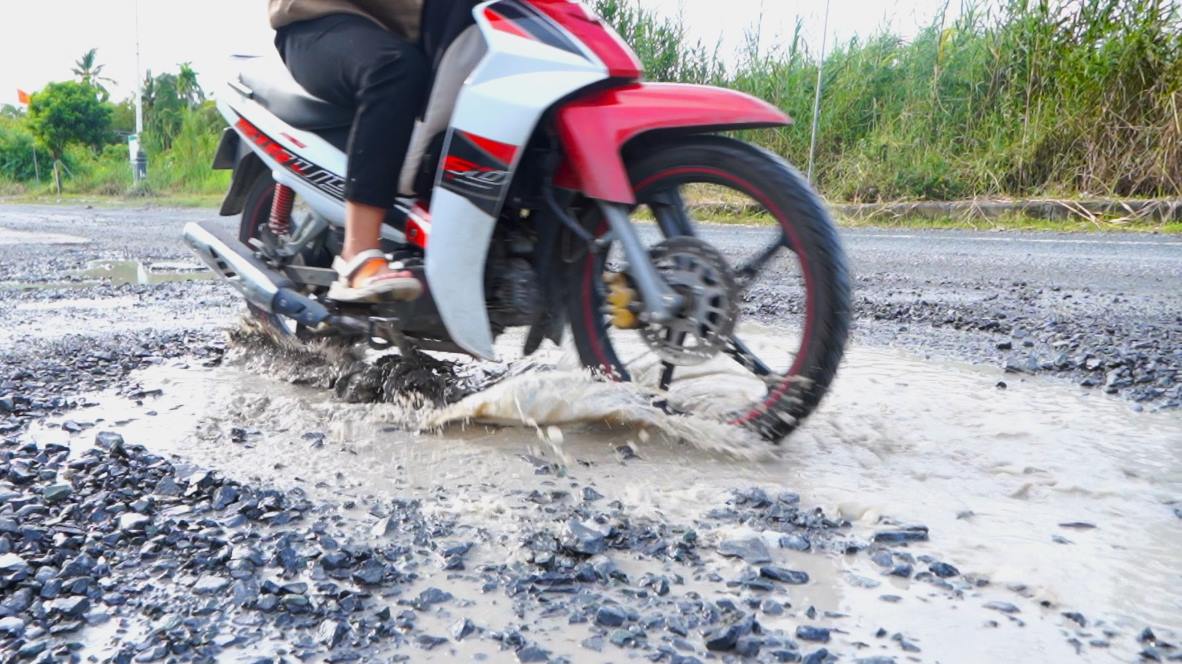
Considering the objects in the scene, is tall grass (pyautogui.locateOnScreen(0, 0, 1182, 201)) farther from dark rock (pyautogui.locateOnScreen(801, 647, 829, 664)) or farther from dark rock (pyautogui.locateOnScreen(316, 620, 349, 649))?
dark rock (pyautogui.locateOnScreen(316, 620, 349, 649))

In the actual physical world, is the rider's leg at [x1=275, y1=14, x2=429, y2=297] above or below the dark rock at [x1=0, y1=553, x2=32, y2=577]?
above

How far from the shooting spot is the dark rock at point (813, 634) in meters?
1.35

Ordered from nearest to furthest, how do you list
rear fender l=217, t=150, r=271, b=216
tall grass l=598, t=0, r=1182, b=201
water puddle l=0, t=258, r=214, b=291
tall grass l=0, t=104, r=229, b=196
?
1. rear fender l=217, t=150, r=271, b=216
2. water puddle l=0, t=258, r=214, b=291
3. tall grass l=598, t=0, r=1182, b=201
4. tall grass l=0, t=104, r=229, b=196

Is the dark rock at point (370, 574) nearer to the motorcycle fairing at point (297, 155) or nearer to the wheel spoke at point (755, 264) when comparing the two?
the wheel spoke at point (755, 264)

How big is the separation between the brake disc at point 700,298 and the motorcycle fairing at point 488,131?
0.43 meters

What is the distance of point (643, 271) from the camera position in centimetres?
228

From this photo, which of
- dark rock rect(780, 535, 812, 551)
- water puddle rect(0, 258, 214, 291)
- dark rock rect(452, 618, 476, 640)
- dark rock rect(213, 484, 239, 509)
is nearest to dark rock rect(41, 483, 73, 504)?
dark rock rect(213, 484, 239, 509)

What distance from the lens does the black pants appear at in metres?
2.46

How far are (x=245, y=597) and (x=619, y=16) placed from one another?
47.0 feet

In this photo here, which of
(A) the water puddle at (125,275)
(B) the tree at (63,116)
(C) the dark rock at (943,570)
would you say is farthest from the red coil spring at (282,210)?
(B) the tree at (63,116)

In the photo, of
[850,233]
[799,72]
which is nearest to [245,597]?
[850,233]

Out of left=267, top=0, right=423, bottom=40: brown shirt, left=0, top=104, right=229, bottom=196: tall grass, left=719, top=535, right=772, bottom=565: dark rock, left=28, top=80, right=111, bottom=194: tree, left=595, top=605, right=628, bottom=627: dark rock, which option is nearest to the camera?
left=595, top=605, right=628, bottom=627: dark rock

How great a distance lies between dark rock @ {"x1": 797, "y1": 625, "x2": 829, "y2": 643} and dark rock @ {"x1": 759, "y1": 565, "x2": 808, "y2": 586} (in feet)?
0.55

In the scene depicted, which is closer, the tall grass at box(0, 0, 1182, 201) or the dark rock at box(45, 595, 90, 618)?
the dark rock at box(45, 595, 90, 618)
